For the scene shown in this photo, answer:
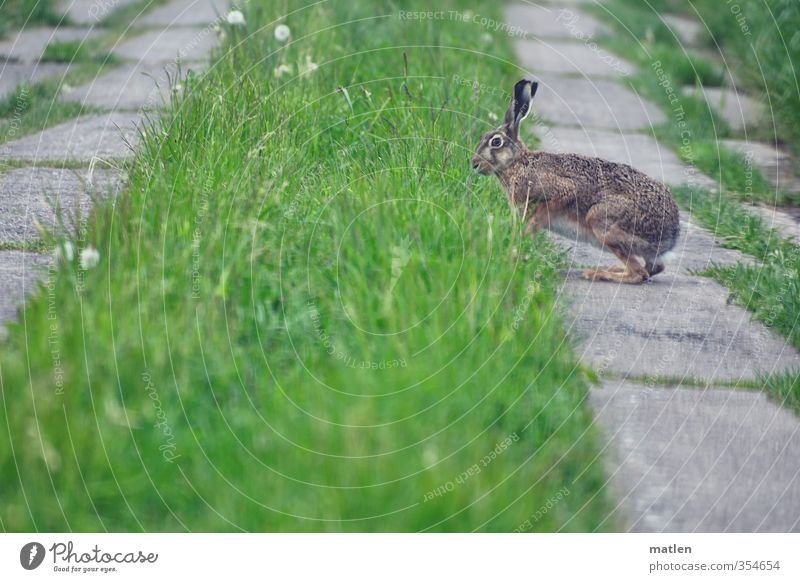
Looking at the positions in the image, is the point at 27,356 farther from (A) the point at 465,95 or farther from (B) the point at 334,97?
(A) the point at 465,95

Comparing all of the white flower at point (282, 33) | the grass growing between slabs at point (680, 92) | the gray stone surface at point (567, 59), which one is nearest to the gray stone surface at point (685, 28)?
the grass growing between slabs at point (680, 92)

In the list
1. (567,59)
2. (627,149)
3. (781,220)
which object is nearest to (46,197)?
(627,149)

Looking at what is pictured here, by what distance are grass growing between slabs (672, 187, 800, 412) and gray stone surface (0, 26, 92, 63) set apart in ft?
9.02

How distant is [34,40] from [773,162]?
11.4 feet

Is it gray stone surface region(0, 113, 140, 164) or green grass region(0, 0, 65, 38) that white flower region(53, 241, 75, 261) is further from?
green grass region(0, 0, 65, 38)

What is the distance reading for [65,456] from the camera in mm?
2256

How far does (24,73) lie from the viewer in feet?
15.4

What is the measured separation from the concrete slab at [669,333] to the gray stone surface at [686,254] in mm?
112

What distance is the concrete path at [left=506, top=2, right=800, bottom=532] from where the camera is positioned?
237 centimetres

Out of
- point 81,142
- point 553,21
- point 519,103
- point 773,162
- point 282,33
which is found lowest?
point 773,162
